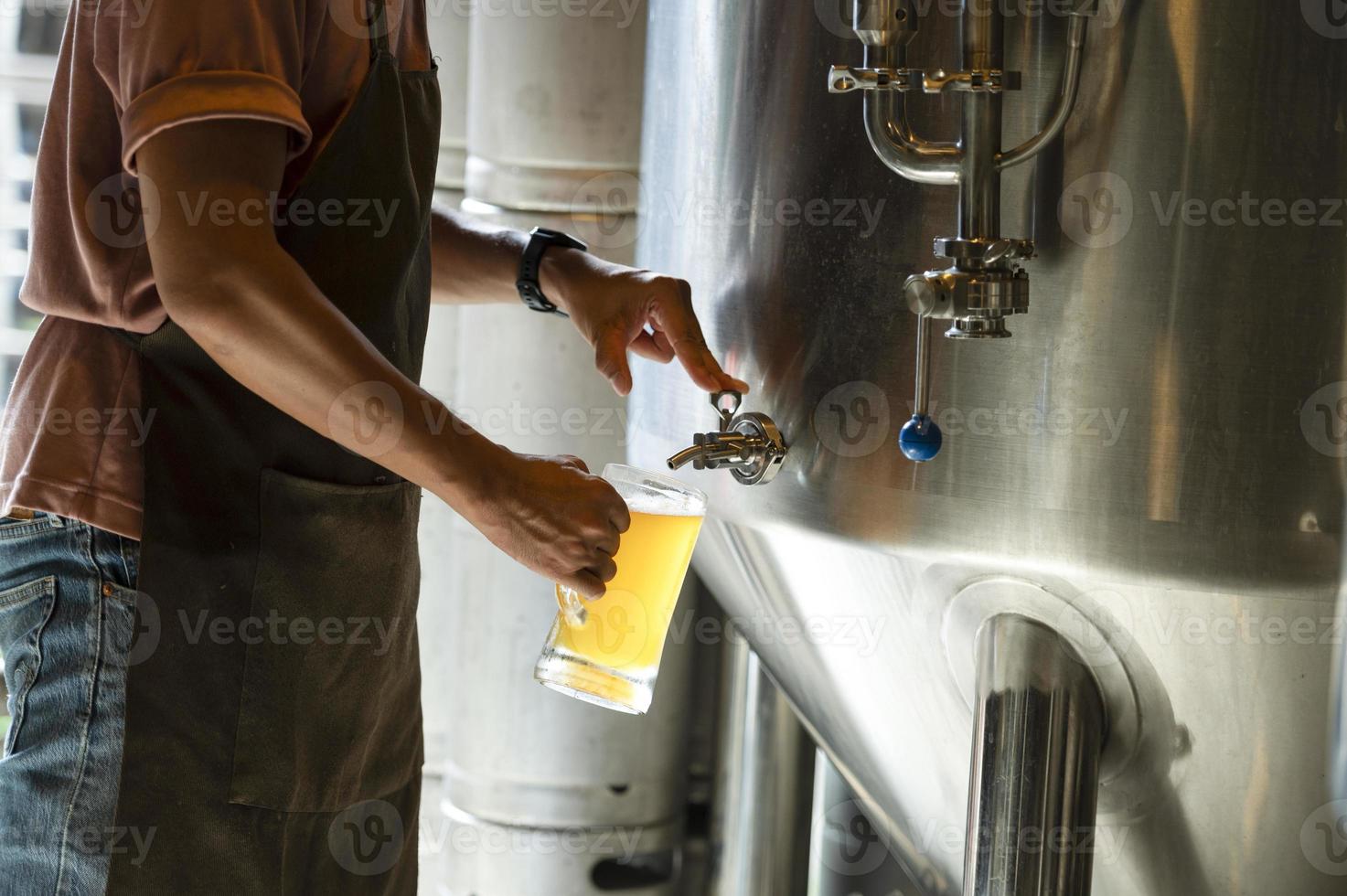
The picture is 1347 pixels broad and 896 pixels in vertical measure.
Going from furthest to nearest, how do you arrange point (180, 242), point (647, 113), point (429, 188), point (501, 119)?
point (501, 119)
point (647, 113)
point (429, 188)
point (180, 242)

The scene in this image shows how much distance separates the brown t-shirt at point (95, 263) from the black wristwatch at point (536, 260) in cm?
27

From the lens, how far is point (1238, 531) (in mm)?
842

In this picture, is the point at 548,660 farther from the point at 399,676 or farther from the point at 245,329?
the point at 245,329

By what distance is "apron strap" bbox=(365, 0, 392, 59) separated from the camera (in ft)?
3.09

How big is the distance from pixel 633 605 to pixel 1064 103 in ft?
1.39

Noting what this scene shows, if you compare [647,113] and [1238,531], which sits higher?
[647,113]

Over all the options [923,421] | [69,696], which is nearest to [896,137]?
[923,421]

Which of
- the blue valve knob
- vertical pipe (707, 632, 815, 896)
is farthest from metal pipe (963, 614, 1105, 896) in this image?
vertical pipe (707, 632, 815, 896)

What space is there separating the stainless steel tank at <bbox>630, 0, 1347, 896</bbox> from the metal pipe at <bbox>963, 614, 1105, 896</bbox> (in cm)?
2

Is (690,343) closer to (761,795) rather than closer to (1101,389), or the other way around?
(1101,389)

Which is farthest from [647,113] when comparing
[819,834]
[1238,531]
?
[819,834]

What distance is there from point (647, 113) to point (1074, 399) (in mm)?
501

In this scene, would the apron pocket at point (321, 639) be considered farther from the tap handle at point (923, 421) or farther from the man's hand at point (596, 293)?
the tap handle at point (923, 421)

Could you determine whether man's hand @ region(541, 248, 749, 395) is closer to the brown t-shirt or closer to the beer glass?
the beer glass
